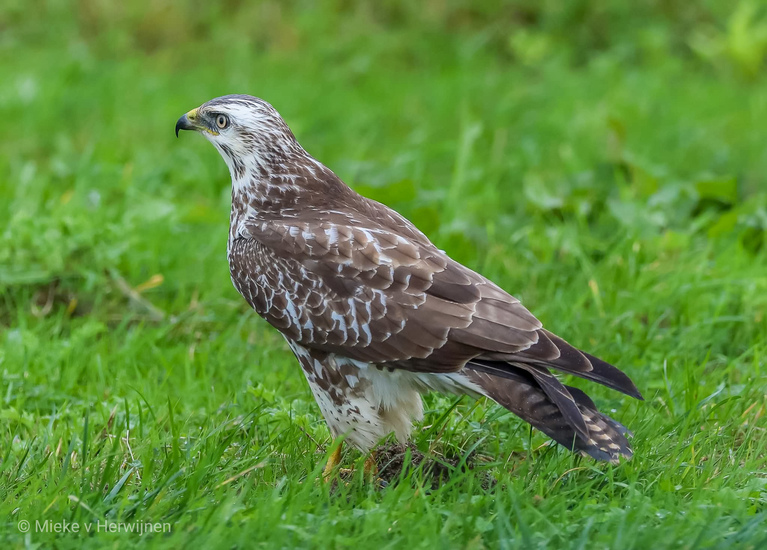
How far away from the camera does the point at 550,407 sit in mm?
3678

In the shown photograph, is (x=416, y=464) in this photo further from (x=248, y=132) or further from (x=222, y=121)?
(x=222, y=121)

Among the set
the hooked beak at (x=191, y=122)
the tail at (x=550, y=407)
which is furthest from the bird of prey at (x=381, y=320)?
the hooked beak at (x=191, y=122)

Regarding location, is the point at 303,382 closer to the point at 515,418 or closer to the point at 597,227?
the point at 515,418

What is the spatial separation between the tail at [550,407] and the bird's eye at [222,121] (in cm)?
171

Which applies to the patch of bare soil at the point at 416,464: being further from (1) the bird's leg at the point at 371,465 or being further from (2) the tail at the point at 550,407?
(2) the tail at the point at 550,407

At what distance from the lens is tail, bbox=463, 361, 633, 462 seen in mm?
3635

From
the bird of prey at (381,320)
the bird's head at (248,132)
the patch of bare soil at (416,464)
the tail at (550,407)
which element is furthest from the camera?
the bird's head at (248,132)

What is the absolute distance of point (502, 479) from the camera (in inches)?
149

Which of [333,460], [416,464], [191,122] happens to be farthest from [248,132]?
[416,464]

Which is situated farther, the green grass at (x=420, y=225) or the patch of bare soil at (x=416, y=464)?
the patch of bare soil at (x=416, y=464)

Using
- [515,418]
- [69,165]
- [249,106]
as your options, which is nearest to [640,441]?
[515,418]

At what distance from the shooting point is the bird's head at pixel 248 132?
457 centimetres

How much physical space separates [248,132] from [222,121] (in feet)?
0.51

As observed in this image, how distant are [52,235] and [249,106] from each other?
175 centimetres
